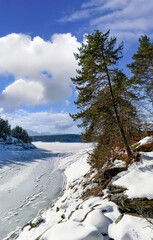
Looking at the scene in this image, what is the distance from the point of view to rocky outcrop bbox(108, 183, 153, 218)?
4.02m

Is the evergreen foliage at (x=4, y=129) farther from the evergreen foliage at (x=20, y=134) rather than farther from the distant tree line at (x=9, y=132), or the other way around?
the evergreen foliage at (x=20, y=134)

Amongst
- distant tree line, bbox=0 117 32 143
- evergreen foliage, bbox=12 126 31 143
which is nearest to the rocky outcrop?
distant tree line, bbox=0 117 32 143

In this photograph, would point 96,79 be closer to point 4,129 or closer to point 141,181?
point 141,181

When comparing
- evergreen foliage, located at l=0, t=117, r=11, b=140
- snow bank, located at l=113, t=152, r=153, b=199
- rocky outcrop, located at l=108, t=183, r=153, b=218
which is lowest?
rocky outcrop, located at l=108, t=183, r=153, b=218

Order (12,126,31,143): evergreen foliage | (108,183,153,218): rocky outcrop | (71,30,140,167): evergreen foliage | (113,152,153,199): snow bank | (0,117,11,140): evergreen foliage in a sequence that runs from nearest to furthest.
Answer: (108,183,153,218): rocky outcrop → (113,152,153,199): snow bank → (71,30,140,167): evergreen foliage → (0,117,11,140): evergreen foliage → (12,126,31,143): evergreen foliage

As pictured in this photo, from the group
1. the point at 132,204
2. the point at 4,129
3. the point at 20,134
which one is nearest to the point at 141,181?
the point at 132,204

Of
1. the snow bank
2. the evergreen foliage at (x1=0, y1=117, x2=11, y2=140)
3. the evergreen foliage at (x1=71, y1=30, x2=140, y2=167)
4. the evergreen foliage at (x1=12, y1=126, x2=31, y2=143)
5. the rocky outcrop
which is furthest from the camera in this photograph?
the evergreen foliage at (x1=12, y1=126, x2=31, y2=143)

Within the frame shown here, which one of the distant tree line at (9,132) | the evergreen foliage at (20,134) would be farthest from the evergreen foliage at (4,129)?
the evergreen foliage at (20,134)

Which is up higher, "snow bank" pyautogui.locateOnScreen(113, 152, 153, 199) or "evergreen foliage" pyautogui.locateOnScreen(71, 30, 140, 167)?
"evergreen foliage" pyautogui.locateOnScreen(71, 30, 140, 167)

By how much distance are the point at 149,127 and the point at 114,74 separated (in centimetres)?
404

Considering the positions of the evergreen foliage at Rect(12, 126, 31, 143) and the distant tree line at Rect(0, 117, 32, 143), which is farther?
the evergreen foliage at Rect(12, 126, 31, 143)

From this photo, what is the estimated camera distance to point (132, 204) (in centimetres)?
439

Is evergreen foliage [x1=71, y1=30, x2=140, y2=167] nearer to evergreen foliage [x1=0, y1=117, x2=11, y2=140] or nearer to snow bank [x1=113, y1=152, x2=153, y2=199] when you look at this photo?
snow bank [x1=113, y1=152, x2=153, y2=199]

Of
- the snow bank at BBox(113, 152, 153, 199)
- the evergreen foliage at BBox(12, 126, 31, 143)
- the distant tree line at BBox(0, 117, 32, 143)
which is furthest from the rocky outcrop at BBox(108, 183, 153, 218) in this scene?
the evergreen foliage at BBox(12, 126, 31, 143)
